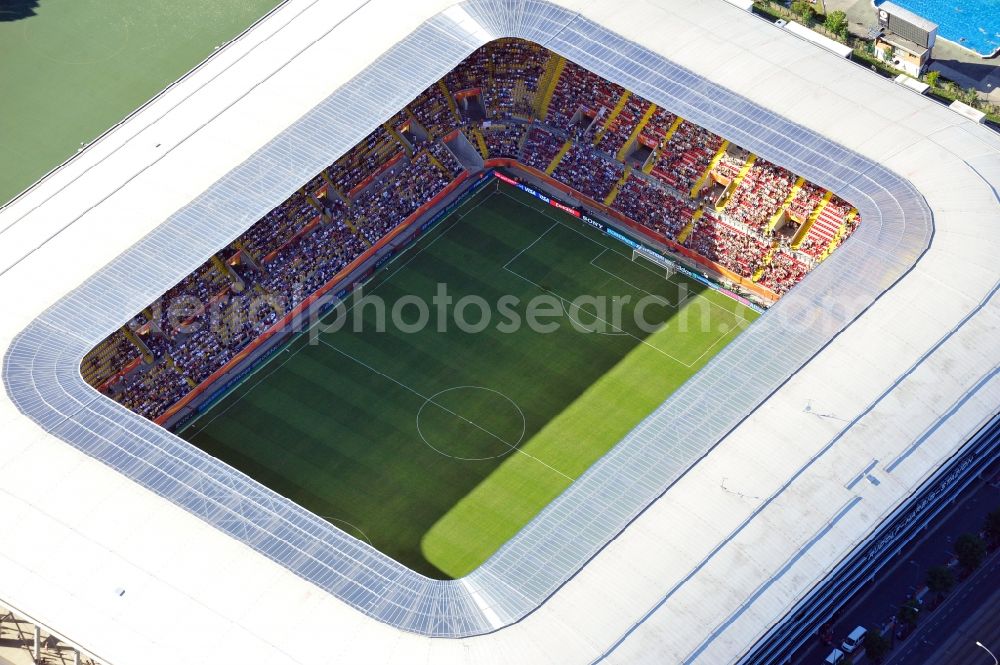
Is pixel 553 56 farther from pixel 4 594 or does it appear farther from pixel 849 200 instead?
pixel 4 594

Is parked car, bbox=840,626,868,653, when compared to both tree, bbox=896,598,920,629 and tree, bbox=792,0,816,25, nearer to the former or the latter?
tree, bbox=896,598,920,629

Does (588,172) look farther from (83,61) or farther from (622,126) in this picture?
(83,61)

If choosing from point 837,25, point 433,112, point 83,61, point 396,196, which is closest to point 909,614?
point 396,196

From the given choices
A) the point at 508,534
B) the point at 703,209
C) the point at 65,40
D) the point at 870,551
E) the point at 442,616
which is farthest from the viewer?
the point at 65,40

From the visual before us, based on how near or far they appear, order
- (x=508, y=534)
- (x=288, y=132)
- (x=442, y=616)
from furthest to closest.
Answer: (x=288, y=132)
(x=508, y=534)
(x=442, y=616)

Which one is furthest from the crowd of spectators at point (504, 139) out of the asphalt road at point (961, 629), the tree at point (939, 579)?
the asphalt road at point (961, 629)

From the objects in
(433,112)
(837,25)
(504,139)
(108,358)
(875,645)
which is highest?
(837,25)

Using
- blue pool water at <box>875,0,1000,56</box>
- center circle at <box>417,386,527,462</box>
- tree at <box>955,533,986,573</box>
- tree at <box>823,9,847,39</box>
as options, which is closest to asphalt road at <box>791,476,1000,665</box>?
tree at <box>955,533,986,573</box>

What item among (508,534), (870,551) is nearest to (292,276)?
(508,534)
